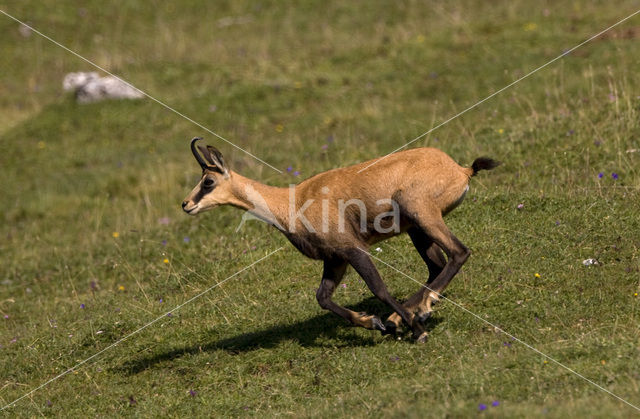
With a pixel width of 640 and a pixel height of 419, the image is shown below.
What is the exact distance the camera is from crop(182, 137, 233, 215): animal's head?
8758mm

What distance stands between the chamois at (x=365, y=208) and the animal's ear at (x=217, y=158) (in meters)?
0.01

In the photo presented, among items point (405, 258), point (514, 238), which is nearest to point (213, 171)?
point (405, 258)

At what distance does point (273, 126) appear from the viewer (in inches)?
714

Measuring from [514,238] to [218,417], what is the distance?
4235 millimetres

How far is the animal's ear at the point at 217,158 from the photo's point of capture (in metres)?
8.74

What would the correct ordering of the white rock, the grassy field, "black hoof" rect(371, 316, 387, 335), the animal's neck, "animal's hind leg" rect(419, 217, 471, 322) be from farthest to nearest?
the white rock
the animal's neck
"black hoof" rect(371, 316, 387, 335)
"animal's hind leg" rect(419, 217, 471, 322)
the grassy field

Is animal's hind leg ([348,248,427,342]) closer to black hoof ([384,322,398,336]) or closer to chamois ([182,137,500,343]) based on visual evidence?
chamois ([182,137,500,343])

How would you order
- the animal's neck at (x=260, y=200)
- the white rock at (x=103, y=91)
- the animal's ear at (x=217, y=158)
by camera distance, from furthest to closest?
1. the white rock at (x=103, y=91)
2. the animal's neck at (x=260, y=200)
3. the animal's ear at (x=217, y=158)

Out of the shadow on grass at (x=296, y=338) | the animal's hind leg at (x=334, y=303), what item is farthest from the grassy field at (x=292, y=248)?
the animal's hind leg at (x=334, y=303)

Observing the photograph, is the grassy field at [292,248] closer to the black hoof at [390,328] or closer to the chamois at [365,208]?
the black hoof at [390,328]

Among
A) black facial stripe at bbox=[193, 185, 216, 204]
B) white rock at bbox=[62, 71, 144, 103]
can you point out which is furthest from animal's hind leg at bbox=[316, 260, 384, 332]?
white rock at bbox=[62, 71, 144, 103]

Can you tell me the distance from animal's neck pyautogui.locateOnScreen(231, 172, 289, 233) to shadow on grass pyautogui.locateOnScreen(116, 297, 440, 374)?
1.25 m

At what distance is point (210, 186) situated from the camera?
8828mm

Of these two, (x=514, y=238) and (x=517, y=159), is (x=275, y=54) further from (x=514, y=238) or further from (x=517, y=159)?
(x=514, y=238)
